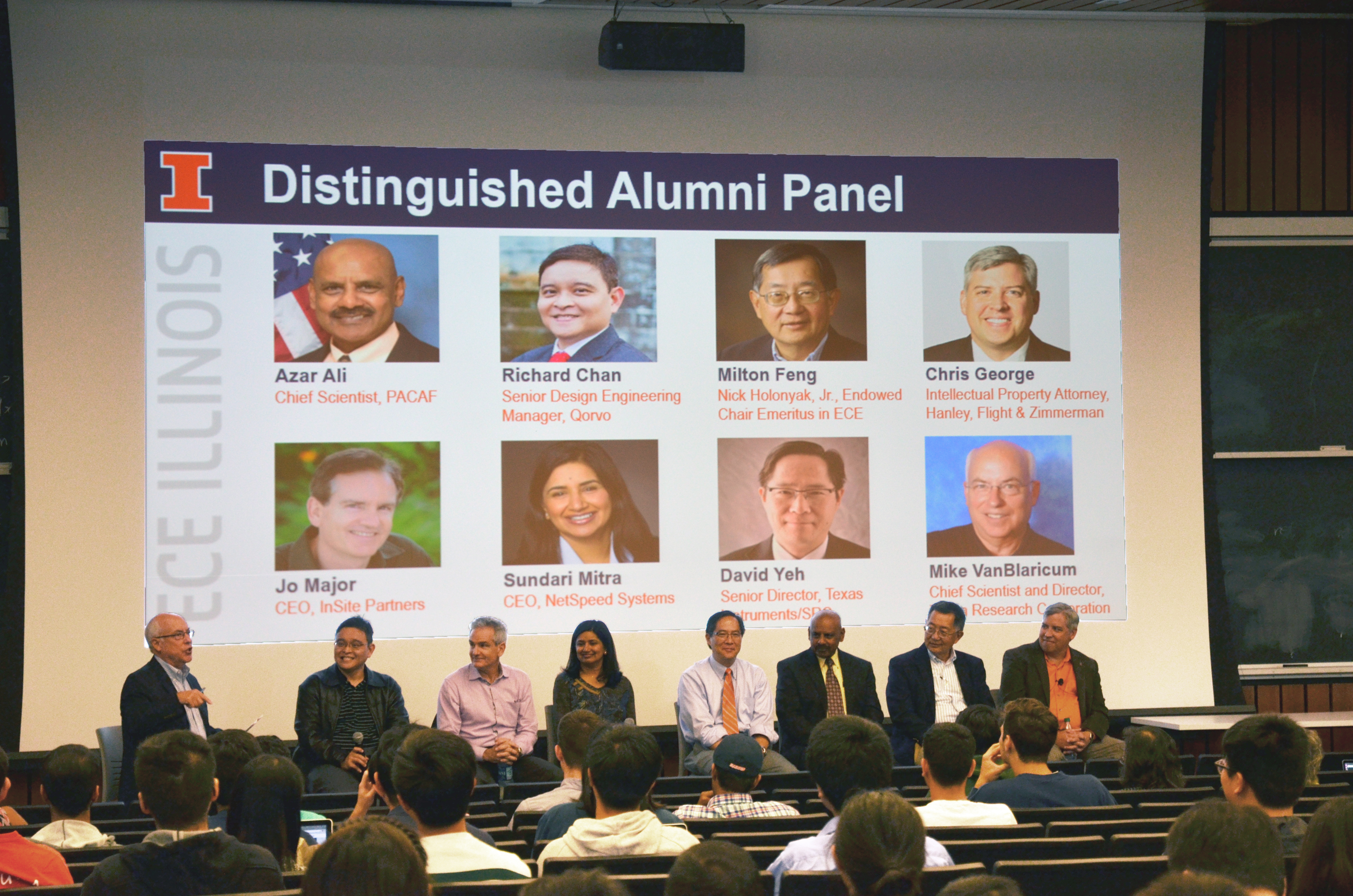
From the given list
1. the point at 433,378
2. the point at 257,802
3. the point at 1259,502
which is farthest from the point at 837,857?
the point at 1259,502

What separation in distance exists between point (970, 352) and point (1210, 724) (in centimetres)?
230

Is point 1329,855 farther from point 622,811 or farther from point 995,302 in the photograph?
point 995,302

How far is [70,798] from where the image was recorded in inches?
141

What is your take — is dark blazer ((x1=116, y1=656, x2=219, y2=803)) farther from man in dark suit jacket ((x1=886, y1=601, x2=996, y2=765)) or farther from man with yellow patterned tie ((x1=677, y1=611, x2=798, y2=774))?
man in dark suit jacket ((x1=886, y1=601, x2=996, y2=765))

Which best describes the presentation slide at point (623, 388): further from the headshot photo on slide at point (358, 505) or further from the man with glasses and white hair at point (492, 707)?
the man with glasses and white hair at point (492, 707)

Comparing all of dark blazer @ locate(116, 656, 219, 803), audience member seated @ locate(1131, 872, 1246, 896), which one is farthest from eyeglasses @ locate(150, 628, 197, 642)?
audience member seated @ locate(1131, 872, 1246, 896)

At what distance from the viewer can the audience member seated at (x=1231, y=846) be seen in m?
2.23

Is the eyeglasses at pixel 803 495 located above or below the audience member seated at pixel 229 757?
above

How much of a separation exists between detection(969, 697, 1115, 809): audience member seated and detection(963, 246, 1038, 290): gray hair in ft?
12.2

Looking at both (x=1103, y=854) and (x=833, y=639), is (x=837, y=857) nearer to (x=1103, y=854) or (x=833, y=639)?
(x=1103, y=854)

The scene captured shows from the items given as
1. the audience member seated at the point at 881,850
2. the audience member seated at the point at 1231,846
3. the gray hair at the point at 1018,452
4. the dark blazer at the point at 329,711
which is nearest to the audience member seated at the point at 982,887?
the audience member seated at the point at 881,850

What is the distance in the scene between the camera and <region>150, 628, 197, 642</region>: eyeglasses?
5.81 m

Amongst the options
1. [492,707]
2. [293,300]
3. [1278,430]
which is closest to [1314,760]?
[492,707]

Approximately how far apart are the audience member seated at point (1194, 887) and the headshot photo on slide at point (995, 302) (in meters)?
5.70
